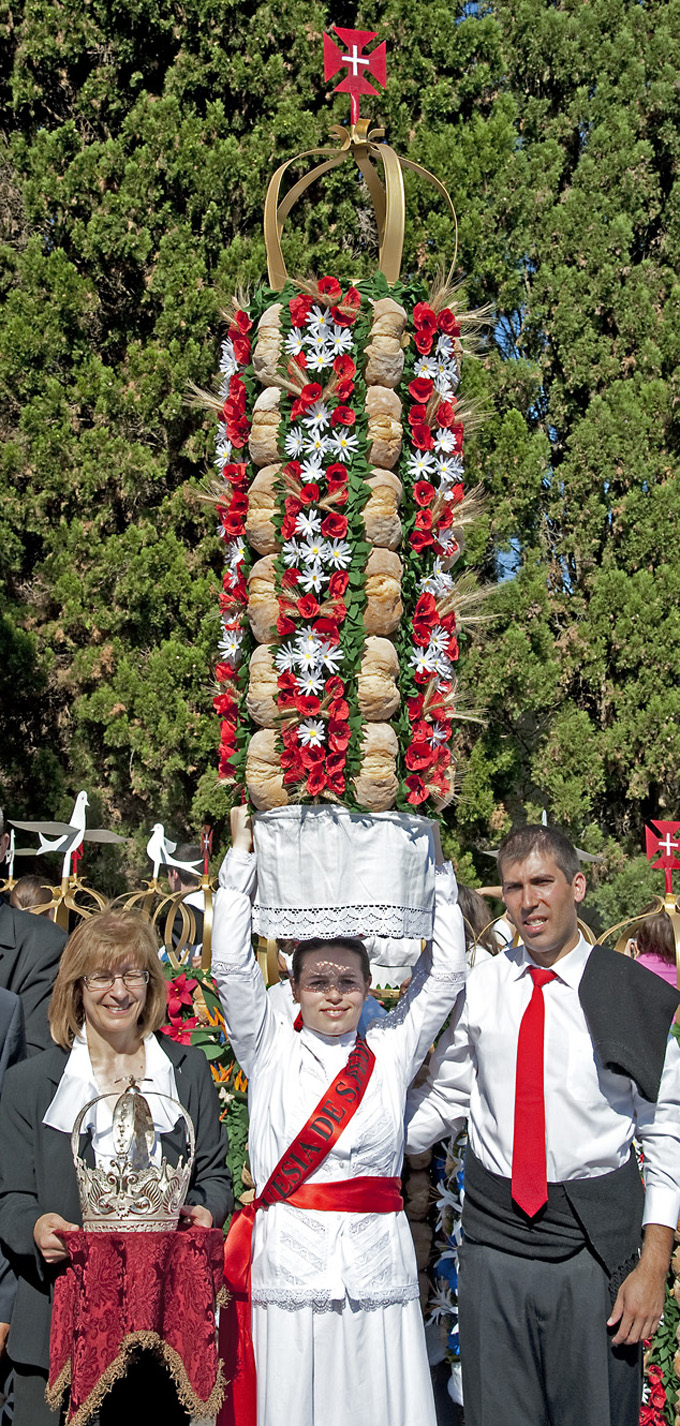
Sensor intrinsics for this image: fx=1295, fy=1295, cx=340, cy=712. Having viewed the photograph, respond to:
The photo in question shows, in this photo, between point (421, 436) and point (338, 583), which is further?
point (421, 436)

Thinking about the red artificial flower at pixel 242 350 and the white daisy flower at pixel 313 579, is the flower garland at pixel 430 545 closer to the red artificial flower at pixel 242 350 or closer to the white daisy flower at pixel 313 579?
the white daisy flower at pixel 313 579

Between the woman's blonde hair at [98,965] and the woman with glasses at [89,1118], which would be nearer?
the woman with glasses at [89,1118]

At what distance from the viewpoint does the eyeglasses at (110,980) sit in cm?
307

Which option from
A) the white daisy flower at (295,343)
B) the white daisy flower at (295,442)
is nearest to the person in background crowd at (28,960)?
the white daisy flower at (295,442)

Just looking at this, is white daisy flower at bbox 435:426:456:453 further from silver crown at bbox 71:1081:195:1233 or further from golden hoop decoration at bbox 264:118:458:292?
silver crown at bbox 71:1081:195:1233

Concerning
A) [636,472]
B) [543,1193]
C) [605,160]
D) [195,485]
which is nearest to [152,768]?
[195,485]

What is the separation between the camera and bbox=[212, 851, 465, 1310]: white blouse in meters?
2.99

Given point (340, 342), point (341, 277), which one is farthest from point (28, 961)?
point (341, 277)

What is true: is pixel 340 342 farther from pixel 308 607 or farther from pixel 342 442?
pixel 308 607

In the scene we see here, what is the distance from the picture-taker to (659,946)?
17.5 feet

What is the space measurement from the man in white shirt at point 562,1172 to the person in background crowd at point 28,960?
1311 millimetres

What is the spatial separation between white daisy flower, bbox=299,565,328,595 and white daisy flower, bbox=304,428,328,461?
305 mm

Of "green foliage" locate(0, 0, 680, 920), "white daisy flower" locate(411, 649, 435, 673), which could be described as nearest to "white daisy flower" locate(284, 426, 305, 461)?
"white daisy flower" locate(411, 649, 435, 673)

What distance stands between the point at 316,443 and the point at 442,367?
51cm
